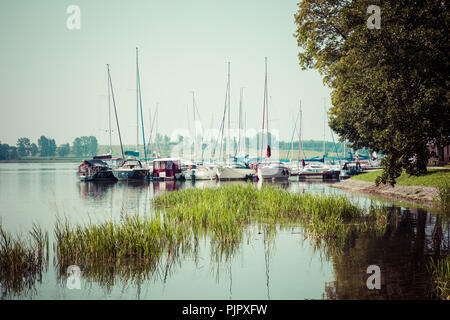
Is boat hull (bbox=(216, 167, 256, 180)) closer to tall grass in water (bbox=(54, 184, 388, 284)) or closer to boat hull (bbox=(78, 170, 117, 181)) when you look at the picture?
boat hull (bbox=(78, 170, 117, 181))

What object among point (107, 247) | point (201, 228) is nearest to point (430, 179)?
point (201, 228)

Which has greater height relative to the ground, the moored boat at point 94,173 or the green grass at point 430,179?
the green grass at point 430,179

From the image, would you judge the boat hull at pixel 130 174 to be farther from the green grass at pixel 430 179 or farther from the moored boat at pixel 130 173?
the green grass at pixel 430 179

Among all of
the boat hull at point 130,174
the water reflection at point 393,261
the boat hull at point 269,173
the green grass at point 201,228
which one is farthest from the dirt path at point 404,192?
the boat hull at point 130,174

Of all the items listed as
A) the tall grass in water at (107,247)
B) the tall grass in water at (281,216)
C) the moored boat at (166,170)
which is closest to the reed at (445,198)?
the tall grass in water at (281,216)

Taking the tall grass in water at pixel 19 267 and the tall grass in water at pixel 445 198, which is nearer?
the tall grass in water at pixel 19 267

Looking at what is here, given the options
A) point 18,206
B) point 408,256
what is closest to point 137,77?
point 18,206

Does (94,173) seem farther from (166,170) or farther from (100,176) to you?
(166,170)

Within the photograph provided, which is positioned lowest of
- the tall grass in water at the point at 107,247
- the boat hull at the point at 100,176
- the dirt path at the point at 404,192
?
the boat hull at the point at 100,176

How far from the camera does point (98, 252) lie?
11.8 m

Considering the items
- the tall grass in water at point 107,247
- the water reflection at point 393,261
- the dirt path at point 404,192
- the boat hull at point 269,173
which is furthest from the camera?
the boat hull at point 269,173

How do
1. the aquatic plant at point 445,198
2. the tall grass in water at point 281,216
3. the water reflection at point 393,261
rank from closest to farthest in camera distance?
the water reflection at point 393,261 < the tall grass in water at point 281,216 < the aquatic plant at point 445,198
